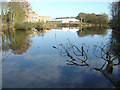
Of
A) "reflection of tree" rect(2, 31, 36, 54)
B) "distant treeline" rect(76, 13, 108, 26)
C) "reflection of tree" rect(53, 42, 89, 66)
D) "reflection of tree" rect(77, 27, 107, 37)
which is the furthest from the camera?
"distant treeline" rect(76, 13, 108, 26)

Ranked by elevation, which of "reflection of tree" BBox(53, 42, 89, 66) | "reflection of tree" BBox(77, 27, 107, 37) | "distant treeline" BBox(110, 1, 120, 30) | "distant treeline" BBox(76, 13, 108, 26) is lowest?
"reflection of tree" BBox(53, 42, 89, 66)

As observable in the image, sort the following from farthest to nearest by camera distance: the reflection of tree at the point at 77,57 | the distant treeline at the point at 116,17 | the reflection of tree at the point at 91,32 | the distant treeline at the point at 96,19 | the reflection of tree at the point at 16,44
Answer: the distant treeline at the point at 96,19, the reflection of tree at the point at 91,32, the distant treeline at the point at 116,17, the reflection of tree at the point at 16,44, the reflection of tree at the point at 77,57

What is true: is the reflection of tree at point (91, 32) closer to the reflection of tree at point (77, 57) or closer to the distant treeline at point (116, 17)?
the distant treeline at point (116, 17)

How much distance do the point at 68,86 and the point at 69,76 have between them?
93cm

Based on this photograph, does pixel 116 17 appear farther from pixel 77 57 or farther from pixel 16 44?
pixel 77 57

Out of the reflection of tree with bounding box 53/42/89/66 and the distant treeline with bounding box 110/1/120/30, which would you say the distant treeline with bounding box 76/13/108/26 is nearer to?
the distant treeline with bounding box 110/1/120/30

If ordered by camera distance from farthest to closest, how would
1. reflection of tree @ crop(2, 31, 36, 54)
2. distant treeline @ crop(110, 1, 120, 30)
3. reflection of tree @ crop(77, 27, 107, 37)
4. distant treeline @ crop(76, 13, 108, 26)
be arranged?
distant treeline @ crop(76, 13, 108, 26), reflection of tree @ crop(77, 27, 107, 37), distant treeline @ crop(110, 1, 120, 30), reflection of tree @ crop(2, 31, 36, 54)

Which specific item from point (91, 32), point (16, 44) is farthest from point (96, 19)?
point (16, 44)

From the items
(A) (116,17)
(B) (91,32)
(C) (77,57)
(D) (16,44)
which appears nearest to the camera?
(C) (77,57)

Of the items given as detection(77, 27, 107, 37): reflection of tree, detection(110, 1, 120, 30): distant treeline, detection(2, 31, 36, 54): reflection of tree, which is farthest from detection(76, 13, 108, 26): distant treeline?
detection(2, 31, 36, 54): reflection of tree

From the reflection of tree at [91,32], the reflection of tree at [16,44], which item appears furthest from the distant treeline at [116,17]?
the reflection of tree at [16,44]

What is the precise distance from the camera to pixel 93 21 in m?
65.9

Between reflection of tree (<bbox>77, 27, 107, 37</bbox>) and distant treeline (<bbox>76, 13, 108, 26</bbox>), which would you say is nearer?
reflection of tree (<bbox>77, 27, 107, 37</bbox>)

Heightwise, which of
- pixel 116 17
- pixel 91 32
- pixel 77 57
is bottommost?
pixel 77 57
